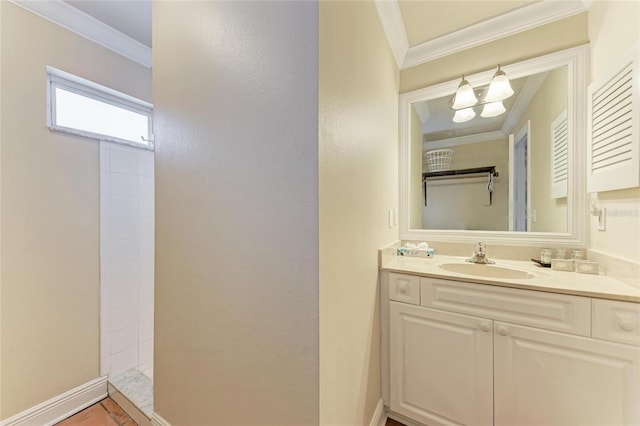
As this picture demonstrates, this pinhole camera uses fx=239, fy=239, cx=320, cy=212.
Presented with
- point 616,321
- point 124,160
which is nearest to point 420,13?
point 616,321

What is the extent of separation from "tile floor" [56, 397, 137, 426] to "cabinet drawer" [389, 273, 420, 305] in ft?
5.69

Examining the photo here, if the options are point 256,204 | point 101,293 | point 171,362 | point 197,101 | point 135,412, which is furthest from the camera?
point 101,293

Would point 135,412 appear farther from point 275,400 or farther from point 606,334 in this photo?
point 606,334

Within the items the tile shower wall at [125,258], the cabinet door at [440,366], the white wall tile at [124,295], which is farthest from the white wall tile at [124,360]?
the cabinet door at [440,366]

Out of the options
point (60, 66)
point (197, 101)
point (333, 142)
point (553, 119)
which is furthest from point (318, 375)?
point (60, 66)

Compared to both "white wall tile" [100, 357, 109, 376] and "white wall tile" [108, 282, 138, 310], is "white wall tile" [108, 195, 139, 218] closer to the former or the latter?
"white wall tile" [108, 282, 138, 310]

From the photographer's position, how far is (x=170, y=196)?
1.14 m

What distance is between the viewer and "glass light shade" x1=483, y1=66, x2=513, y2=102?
1507mm

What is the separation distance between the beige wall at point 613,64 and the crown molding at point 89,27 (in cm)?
283

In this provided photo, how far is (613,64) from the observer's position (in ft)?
3.67

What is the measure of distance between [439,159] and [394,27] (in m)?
0.93

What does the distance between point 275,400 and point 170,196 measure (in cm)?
97

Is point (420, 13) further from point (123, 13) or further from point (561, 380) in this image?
point (561, 380)

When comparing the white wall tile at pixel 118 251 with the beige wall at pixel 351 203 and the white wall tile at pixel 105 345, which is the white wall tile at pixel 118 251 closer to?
the white wall tile at pixel 105 345
